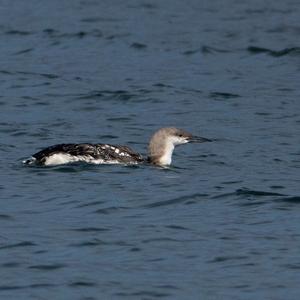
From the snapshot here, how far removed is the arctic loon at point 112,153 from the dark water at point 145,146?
0.12m

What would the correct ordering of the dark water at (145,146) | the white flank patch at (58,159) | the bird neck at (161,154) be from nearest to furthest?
the dark water at (145,146), the white flank patch at (58,159), the bird neck at (161,154)

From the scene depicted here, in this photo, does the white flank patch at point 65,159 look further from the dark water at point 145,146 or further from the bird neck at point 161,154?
the bird neck at point 161,154

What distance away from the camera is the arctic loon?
674 inches

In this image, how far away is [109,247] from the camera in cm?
1345

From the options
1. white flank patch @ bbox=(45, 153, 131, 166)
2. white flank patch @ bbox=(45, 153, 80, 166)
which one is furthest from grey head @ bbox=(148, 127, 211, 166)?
white flank patch @ bbox=(45, 153, 80, 166)

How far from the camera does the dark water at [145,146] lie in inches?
500

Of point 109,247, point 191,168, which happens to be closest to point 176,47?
point 191,168

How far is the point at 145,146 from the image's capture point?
1988 cm

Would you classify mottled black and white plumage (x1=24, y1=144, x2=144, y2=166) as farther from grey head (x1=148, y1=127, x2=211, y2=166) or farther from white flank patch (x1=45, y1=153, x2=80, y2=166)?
grey head (x1=148, y1=127, x2=211, y2=166)

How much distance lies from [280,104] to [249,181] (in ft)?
21.0

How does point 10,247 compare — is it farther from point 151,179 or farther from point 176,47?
point 176,47

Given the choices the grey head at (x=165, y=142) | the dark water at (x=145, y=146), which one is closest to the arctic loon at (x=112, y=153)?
the grey head at (x=165, y=142)

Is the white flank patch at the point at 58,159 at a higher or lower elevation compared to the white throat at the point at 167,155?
higher

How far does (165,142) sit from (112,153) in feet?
2.95
